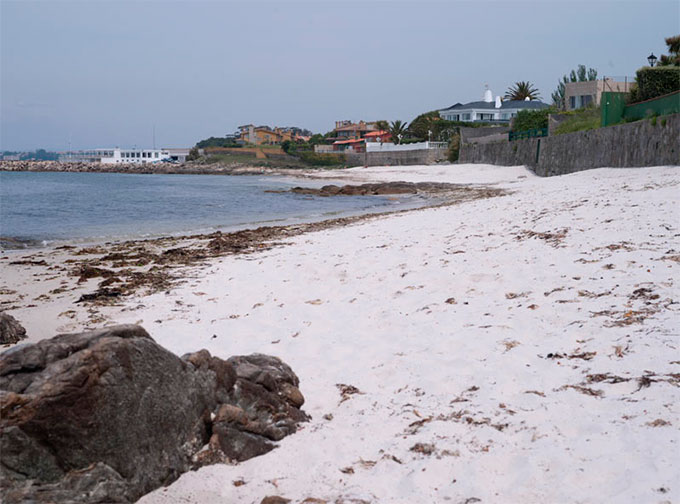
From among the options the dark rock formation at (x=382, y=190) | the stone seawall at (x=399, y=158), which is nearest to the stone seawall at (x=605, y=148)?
the dark rock formation at (x=382, y=190)

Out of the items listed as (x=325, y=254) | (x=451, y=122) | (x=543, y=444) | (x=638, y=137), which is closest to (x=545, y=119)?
(x=638, y=137)

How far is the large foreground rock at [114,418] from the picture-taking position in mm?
2842

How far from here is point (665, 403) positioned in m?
3.42

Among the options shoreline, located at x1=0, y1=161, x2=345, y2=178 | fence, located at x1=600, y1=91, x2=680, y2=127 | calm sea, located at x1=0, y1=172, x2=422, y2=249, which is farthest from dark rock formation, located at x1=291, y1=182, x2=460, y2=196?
shoreline, located at x1=0, y1=161, x2=345, y2=178

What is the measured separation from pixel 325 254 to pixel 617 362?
21.1 ft

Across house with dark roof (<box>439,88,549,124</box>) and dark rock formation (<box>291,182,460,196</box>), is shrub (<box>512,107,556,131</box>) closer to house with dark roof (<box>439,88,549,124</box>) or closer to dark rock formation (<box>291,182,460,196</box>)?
dark rock formation (<box>291,182,460,196</box>)

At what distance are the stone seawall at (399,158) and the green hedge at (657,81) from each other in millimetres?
42168

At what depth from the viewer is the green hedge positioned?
23.2m

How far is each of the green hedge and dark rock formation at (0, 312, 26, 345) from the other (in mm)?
24503

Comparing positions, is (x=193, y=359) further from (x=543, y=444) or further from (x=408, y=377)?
(x=543, y=444)

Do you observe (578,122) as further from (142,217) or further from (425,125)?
(425,125)

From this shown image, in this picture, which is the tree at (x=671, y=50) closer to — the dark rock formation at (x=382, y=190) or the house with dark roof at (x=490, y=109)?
the dark rock formation at (x=382, y=190)

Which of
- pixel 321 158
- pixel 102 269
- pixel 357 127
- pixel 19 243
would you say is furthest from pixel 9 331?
pixel 357 127

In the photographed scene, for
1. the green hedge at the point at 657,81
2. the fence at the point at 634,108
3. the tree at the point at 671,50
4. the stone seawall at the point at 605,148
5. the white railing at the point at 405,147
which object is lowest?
the stone seawall at the point at 605,148
